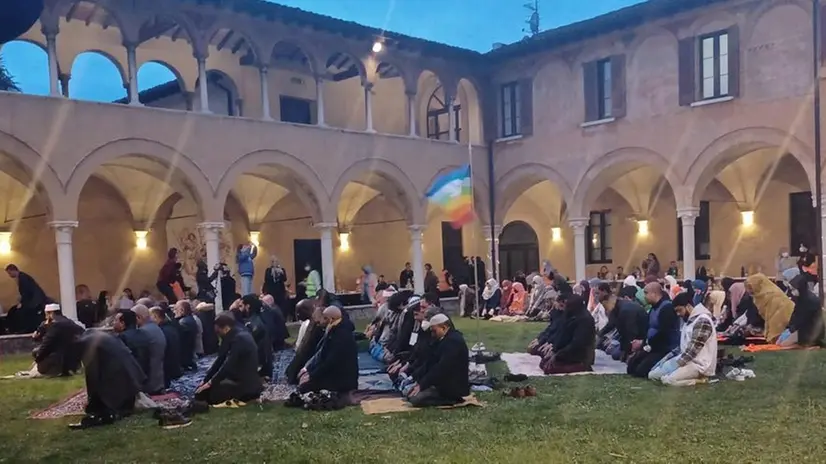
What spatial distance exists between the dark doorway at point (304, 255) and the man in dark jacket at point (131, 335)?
14.9m

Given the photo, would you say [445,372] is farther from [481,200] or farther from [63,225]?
[481,200]

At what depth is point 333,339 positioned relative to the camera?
8.26 m

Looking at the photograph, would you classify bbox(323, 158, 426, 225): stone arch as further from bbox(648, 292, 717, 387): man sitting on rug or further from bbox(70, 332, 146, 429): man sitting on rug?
bbox(648, 292, 717, 387): man sitting on rug

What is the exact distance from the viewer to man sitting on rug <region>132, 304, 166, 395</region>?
29.3 ft

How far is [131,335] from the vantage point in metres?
8.78

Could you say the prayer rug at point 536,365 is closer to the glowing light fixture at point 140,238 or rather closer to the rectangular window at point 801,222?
the rectangular window at point 801,222

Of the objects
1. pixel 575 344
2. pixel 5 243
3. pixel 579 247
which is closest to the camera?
pixel 575 344

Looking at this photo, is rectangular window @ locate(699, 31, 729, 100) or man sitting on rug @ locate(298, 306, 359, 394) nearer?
man sitting on rug @ locate(298, 306, 359, 394)

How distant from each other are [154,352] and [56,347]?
2.83 m

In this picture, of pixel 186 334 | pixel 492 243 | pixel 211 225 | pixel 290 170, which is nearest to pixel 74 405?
pixel 186 334

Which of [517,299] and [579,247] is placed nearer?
[517,299]

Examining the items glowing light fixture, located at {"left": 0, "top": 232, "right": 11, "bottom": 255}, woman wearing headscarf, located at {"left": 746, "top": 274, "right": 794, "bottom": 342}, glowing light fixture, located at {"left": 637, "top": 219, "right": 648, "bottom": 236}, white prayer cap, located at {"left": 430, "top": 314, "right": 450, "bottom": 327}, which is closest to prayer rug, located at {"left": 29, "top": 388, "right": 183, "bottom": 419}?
white prayer cap, located at {"left": 430, "top": 314, "right": 450, "bottom": 327}

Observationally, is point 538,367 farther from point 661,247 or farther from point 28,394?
point 661,247

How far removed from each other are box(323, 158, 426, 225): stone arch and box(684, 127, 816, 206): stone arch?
7332 mm
